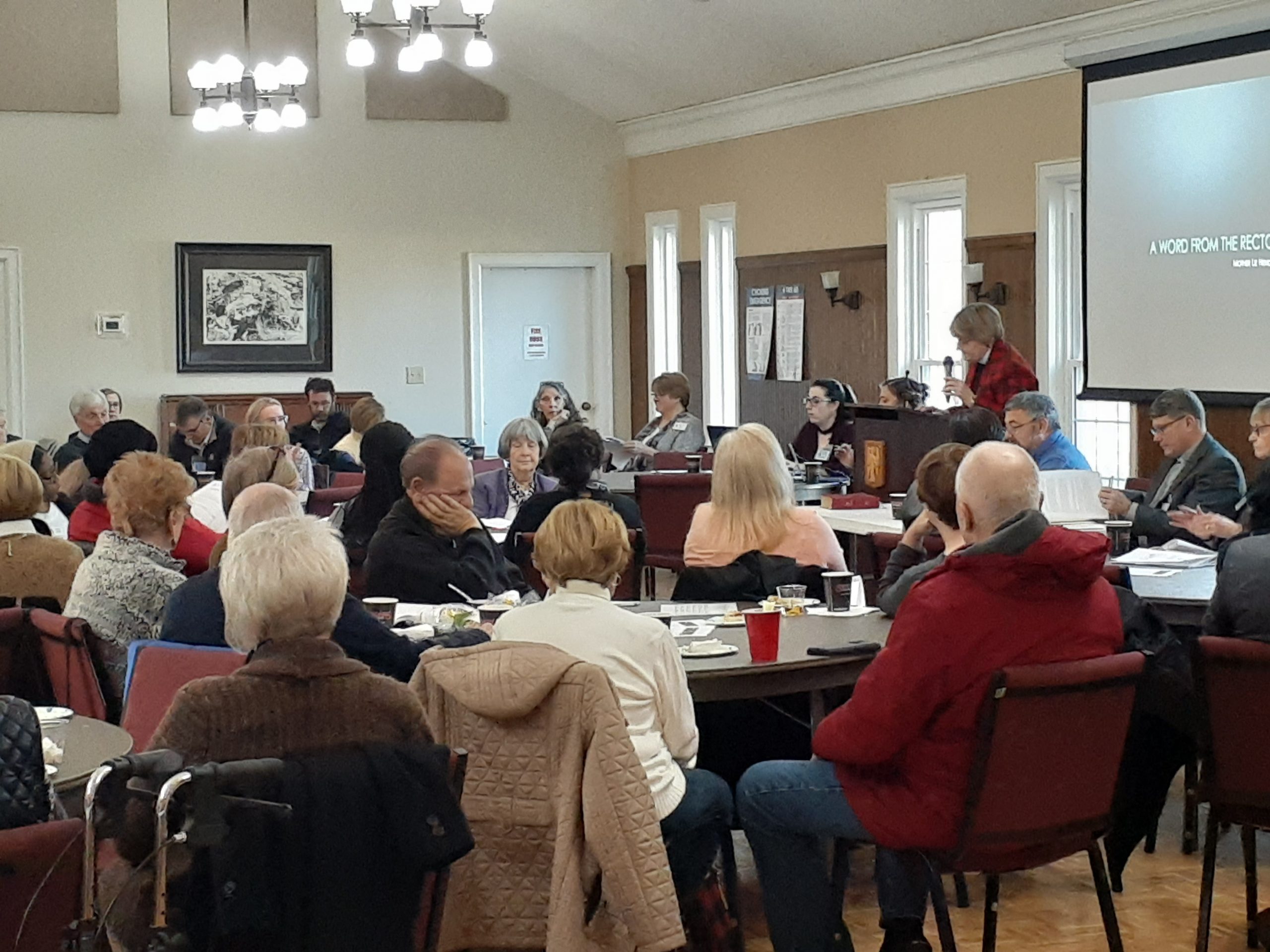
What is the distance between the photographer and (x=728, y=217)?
13984 millimetres

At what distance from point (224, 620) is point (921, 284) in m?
8.30

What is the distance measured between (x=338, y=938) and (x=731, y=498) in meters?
2.92

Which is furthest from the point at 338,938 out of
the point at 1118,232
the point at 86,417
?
the point at 86,417

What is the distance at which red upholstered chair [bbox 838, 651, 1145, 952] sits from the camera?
350 centimetres

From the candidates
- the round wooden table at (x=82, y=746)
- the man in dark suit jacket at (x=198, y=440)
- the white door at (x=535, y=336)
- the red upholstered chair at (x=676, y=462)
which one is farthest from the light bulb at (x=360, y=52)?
the round wooden table at (x=82, y=746)

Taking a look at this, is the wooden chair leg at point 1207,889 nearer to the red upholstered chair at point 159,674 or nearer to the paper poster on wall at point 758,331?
the red upholstered chair at point 159,674

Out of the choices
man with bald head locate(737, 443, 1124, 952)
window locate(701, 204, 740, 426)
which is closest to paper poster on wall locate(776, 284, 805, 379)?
window locate(701, 204, 740, 426)

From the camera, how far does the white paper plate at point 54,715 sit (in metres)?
3.79

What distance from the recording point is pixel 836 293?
1257 cm

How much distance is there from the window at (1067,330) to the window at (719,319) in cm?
386

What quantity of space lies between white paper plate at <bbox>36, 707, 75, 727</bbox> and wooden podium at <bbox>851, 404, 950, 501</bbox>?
5.00 meters

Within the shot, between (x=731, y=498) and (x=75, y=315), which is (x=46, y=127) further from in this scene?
(x=731, y=498)

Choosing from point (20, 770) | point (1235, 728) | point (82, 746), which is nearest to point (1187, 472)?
point (1235, 728)

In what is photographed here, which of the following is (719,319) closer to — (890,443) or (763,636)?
(890,443)
